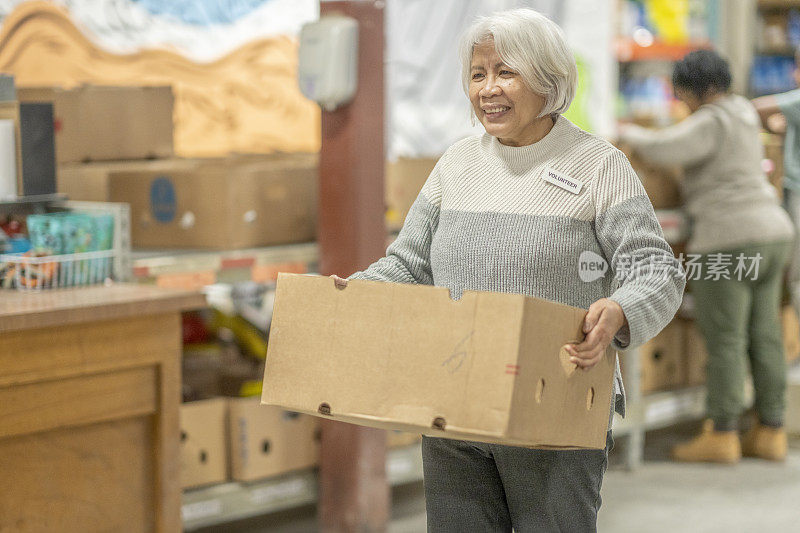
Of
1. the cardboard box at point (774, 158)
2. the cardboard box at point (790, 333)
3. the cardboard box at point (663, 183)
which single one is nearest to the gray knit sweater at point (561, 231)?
the cardboard box at point (774, 158)

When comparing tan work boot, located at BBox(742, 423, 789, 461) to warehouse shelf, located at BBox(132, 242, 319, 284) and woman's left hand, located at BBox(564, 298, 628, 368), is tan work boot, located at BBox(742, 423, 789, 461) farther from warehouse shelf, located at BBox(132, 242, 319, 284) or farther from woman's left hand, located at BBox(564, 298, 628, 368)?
woman's left hand, located at BBox(564, 298, 628, 368)

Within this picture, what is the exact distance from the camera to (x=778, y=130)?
9.97 ft

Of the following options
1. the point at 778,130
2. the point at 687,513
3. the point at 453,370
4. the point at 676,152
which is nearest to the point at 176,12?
the point at 676,152

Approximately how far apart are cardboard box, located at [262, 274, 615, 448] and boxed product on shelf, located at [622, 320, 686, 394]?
2.95 m

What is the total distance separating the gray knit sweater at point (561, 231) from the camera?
68.6 inches

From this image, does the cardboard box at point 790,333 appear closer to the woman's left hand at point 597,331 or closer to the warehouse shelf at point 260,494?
the warehouse shelf at point 260,494

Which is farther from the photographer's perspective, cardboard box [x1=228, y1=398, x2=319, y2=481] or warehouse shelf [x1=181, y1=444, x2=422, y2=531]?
cardboard box [x1=228, y1=398, x2=319, y2=481]

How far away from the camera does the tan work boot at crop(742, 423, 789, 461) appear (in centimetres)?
444

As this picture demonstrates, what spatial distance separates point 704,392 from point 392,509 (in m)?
1.65

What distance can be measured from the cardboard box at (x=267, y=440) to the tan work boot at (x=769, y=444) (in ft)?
6.44

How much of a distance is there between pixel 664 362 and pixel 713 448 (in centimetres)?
45

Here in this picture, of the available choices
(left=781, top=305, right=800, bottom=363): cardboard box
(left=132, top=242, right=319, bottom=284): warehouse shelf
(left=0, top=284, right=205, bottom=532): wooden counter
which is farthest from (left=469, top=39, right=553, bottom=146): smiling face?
(left=781, top=305, right=800, bottom=363): cardboard box

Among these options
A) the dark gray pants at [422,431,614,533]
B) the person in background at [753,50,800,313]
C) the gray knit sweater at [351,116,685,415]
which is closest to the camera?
the gray knit sweater at [351,116,685,415]

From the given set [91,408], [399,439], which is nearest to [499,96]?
[91,408]
